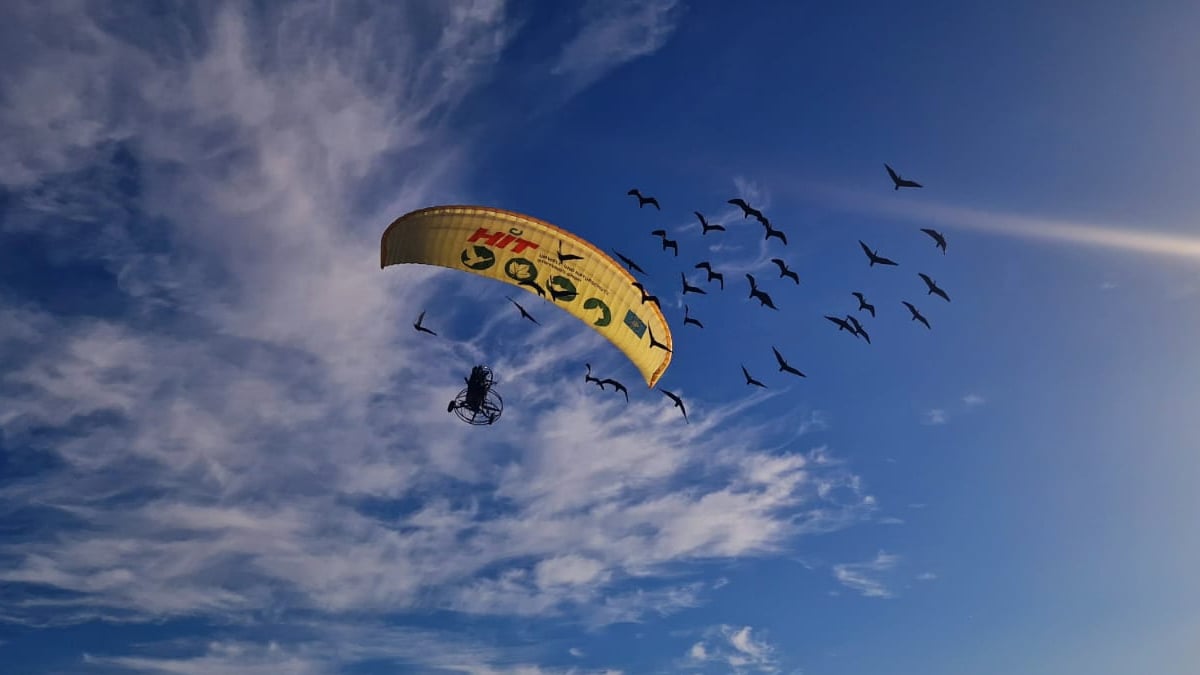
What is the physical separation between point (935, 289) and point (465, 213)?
21410mm

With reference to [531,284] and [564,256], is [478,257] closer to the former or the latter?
[531,284]

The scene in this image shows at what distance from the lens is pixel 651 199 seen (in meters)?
38.7

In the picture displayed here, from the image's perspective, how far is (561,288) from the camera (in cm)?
3875

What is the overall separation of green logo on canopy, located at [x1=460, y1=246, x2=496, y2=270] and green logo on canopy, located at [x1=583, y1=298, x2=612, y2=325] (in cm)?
505

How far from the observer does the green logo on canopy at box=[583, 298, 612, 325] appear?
3956cm

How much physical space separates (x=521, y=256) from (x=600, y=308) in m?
4.80

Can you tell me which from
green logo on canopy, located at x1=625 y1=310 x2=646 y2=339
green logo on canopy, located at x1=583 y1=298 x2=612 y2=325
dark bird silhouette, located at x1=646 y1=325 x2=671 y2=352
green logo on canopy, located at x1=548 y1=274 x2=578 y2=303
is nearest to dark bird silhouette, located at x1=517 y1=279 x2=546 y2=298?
green logo on canopy, located at x1=548 y1=274 x2=578 y2=303

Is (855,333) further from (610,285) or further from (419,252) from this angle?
(419,252)

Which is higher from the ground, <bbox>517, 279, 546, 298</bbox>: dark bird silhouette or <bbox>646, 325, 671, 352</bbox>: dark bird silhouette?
<bbox>517, 279, 546, 298</bbox>: dark bird silhouette

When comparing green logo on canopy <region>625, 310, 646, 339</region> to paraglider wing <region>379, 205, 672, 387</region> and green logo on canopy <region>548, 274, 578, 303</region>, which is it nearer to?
paraglider wing <region>379, 205, 672, 387</region>

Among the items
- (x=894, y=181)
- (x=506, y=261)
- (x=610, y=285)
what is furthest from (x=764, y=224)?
(x=506, y=261)

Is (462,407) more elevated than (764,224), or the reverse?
(764,224)

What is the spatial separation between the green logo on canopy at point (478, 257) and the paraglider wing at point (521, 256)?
0.15ft

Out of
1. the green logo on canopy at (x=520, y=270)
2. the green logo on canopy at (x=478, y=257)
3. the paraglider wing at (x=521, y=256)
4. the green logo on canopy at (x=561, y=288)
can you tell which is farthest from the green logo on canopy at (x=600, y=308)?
the green logo on canopy at (x=478, y=257)
